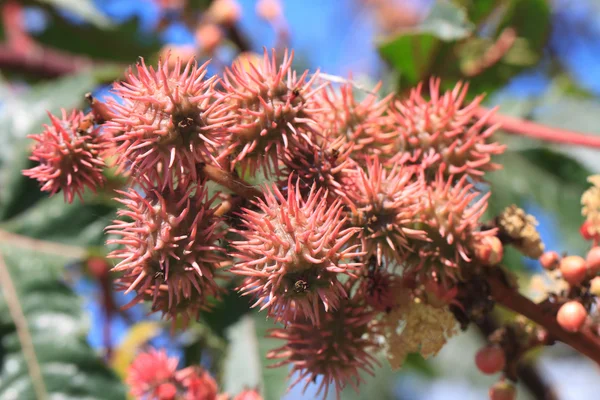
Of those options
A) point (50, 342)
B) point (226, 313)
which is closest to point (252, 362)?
point (226, 313)

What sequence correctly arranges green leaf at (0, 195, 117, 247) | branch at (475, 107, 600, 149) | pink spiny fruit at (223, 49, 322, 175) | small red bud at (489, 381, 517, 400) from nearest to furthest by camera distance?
1. pink spiny fruit at (223, 49, 322, 175)
2. small red bud at (489, 381, 517, 400)
3. branch at (475, 107, 600, 149)
4. green leaf at (0, 195, 117, 247)

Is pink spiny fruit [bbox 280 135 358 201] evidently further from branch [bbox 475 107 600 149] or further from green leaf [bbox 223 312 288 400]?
green leaf [bbox 223 312 288 400]

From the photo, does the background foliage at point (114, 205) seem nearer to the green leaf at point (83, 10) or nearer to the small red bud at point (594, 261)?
the green leaf at point (83, 10)

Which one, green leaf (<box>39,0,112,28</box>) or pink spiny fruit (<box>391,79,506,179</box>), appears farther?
green leaf (<box>39,0,112,28</box>)

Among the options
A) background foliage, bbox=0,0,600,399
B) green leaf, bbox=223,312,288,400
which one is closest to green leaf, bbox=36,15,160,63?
background foliage, bbox=0,0,600,399

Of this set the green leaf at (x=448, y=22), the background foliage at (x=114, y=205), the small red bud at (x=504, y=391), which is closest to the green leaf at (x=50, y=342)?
the background foliage at (x=114, y=205)
